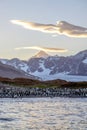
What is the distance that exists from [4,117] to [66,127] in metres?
8.48

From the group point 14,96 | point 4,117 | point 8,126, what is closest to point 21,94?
point 14,96

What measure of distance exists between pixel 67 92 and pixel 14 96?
1523 centimetres

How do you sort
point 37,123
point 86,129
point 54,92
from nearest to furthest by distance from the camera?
point 86,129, point 37,123, point 54,92

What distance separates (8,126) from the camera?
1291 inches

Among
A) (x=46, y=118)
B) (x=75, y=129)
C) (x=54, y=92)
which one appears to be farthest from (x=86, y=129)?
(x=54, y=92)

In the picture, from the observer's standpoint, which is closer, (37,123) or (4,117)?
(37,123)

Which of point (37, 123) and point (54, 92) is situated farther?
point (54, 92)

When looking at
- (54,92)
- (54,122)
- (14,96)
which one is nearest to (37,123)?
(54,122)

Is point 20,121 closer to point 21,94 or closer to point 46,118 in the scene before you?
point 46,118

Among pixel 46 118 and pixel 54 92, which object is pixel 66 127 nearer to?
pixel 46 118

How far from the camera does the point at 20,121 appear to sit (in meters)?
36.2

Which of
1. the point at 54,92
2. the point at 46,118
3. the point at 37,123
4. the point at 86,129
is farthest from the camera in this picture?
the point at 54,92

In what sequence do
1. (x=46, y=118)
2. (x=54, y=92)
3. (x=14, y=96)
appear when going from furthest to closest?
(x=54, y=92)
(x=14, y=96)
(x=46, y=118)

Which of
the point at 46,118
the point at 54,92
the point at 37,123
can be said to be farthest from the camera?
the point at 54,92
